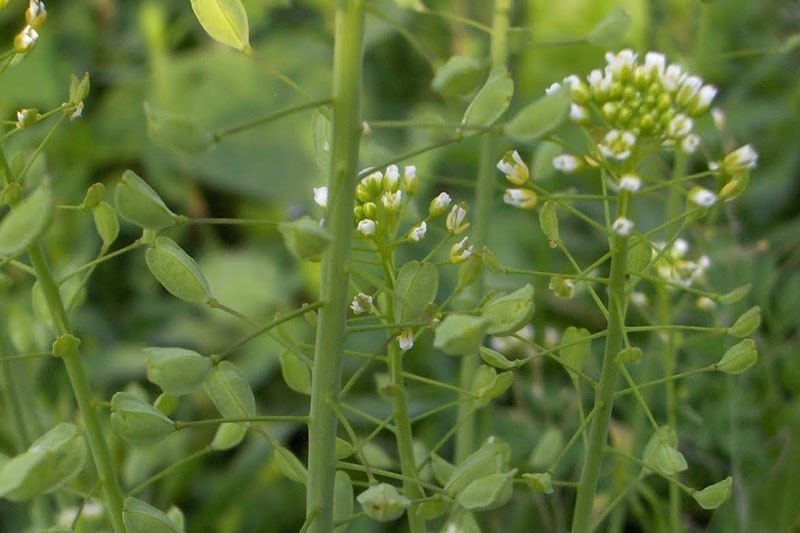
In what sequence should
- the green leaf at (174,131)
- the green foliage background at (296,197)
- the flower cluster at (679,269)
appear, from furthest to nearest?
1. the green foliage background at (296,197)
2. the flower cluster at (679,269)
3. the green leaf at (174,131)

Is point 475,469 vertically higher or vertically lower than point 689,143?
lower

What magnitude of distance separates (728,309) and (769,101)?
783 mm

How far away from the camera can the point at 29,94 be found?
1684 millimetres

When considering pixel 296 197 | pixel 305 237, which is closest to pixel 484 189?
pixel 305 237

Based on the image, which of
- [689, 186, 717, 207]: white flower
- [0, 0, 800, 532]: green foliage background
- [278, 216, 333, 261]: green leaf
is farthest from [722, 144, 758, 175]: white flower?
[0, 0, 800, 532]: green foliage background

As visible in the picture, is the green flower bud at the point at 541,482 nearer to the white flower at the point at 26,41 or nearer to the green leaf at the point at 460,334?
the green leaf at the point at 460,334

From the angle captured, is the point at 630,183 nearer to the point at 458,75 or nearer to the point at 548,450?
the point at 458,75

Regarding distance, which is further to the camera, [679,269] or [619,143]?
[679,269]

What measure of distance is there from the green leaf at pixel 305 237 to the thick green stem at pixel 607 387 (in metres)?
0.18

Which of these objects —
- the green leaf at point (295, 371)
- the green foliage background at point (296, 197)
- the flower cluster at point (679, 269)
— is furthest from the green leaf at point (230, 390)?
the green foliage background at point (296, 197)

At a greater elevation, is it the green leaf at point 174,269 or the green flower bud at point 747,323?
the green leaf at point 174,269

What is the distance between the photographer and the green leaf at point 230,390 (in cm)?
57

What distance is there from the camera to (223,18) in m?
0.55

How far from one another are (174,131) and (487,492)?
224 millimetres
